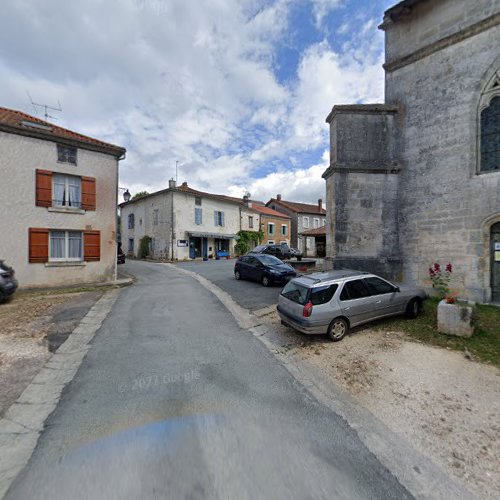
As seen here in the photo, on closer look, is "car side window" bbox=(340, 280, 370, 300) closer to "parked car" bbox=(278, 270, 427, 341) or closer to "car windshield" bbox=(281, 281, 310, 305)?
"parked car" bbox=(278, 270, 427, 341)

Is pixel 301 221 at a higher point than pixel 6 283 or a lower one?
higher

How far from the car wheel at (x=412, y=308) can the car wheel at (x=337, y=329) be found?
2246 mm

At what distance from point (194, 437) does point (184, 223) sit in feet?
74.2

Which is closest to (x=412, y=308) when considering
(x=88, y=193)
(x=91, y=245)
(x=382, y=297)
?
(x=382, y=297)

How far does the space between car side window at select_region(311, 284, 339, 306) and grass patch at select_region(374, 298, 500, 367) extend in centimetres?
181

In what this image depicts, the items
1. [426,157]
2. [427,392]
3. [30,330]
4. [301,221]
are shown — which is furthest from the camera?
[301,221]

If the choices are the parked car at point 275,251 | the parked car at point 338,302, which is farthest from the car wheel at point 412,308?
the parked car at point 275,251

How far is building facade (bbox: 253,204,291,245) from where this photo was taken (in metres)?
33.4

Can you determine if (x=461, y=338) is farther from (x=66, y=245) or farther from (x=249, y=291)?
(x=66, y=245)

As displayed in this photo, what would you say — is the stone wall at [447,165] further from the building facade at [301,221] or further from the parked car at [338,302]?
the building facade at [301,221]

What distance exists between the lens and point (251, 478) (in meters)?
2.22

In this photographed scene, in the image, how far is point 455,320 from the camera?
5.45 m

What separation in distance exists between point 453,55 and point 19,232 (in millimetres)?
16845

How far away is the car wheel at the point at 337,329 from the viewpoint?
534 centimetres
